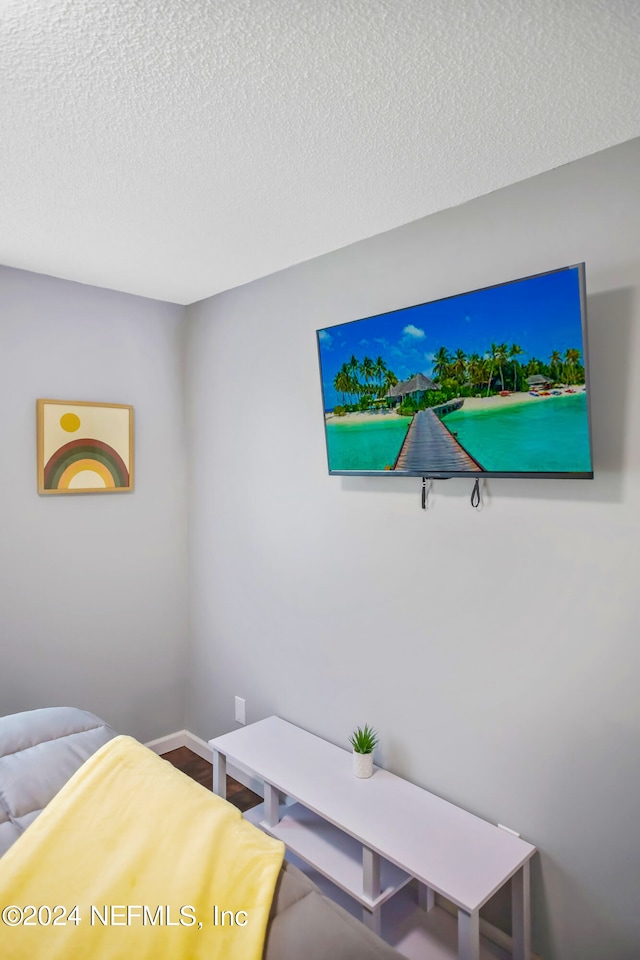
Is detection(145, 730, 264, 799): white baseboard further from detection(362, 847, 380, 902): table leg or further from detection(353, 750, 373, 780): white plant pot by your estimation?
detection(362, 847, 380, 902): table leg

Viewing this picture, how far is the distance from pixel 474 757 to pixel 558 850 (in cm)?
35

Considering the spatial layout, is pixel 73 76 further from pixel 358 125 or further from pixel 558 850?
pixel 558 850

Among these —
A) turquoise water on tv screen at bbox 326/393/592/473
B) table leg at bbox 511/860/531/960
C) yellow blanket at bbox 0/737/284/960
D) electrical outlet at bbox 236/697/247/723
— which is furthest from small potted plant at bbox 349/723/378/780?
turquoise water on tv screen at bbox 326/393/592/473

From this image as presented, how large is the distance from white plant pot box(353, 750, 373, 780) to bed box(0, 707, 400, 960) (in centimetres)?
79

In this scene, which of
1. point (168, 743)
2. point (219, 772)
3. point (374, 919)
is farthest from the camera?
point (168, 743)

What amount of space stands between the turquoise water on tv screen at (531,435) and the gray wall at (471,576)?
12 centimetres

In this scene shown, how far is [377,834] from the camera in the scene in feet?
6.23

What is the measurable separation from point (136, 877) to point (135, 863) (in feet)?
0.12

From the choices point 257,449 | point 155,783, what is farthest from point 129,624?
point 155,783

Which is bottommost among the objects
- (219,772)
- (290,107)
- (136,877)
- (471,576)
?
(219,772)

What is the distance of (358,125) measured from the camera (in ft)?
5.21

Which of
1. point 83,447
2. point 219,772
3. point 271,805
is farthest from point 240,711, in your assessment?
point 83,447

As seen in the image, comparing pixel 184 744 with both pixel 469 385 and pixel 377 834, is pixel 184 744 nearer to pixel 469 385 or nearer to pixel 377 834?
pixel 377 834

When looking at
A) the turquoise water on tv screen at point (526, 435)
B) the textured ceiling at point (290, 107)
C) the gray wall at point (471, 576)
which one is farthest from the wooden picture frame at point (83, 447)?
the turquoise water on tv screen at point (526, 435)
